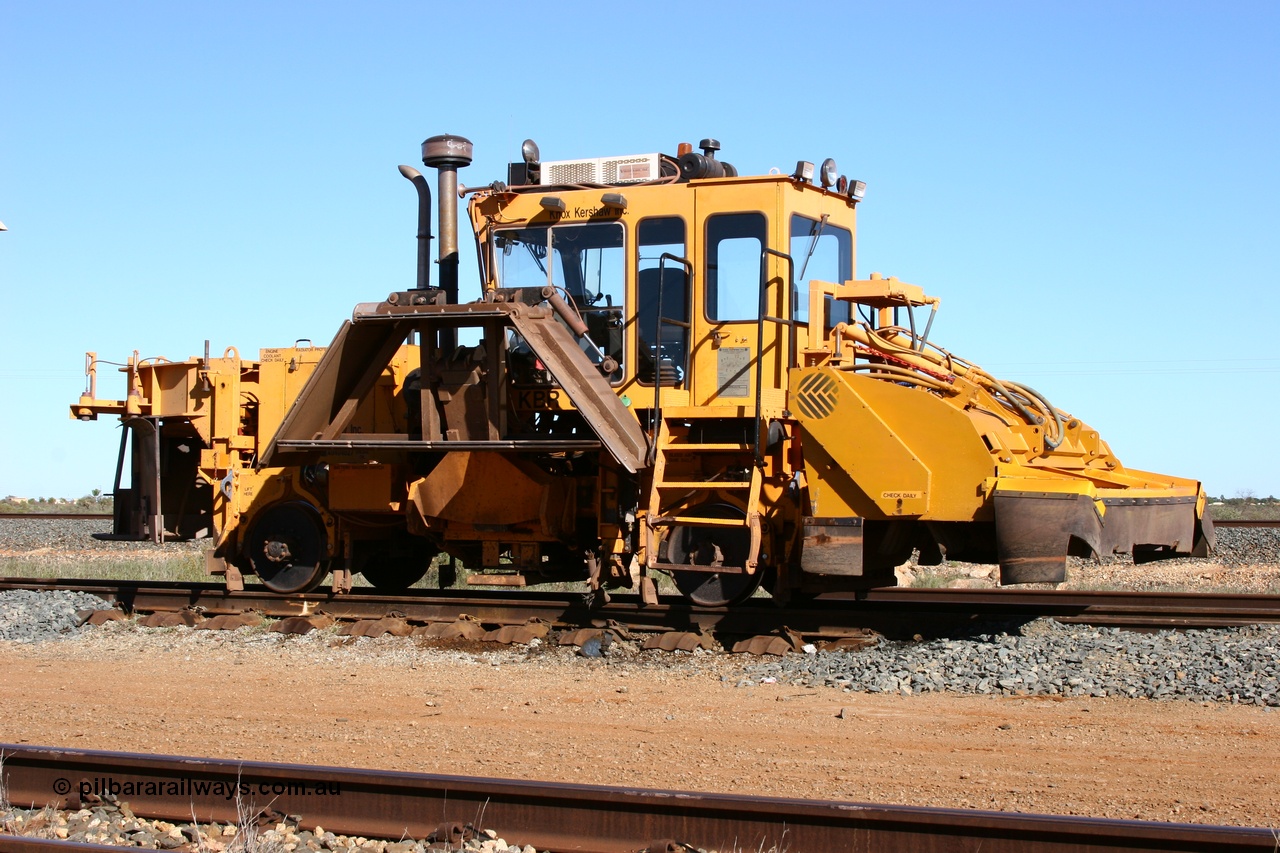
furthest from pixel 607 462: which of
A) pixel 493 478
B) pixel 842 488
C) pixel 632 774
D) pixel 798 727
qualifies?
pixel 632 774

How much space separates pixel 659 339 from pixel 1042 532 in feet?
9.32

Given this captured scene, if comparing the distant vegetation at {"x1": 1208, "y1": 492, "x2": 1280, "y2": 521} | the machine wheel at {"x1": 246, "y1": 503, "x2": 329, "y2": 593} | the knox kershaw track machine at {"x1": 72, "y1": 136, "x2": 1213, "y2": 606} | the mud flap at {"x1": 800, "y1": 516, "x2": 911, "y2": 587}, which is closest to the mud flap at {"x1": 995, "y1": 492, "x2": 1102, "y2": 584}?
the knox kershaw track machine at {"x1": 72, "y1": 136, "x2": 1213, "y2": 606}

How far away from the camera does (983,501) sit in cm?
846

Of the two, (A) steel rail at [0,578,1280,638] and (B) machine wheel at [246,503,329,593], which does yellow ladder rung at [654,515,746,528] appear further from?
(B) machine wheel at [246,503,329,593]

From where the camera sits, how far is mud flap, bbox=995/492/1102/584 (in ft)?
26.6

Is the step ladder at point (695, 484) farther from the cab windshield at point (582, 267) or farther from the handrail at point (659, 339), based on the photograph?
the cab windshield at point (582, 267)

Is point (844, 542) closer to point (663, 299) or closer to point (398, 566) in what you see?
point (663, 299)

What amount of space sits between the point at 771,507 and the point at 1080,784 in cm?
402

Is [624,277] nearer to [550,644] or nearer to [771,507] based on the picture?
[771,507]

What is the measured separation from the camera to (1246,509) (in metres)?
26.5

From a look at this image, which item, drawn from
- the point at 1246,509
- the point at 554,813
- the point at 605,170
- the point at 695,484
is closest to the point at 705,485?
the point at 695,484

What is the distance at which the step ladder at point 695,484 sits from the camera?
355 inches

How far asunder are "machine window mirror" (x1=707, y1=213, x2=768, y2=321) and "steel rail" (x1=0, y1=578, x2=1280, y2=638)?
7.12ft

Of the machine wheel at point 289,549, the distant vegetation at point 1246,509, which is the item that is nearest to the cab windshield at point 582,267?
the machine wheel at point 289,549
